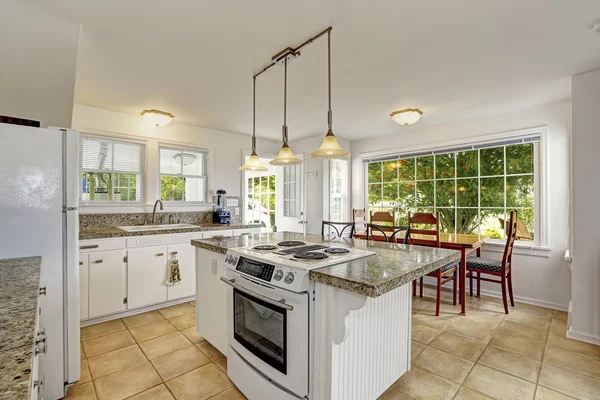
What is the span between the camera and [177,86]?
2777 millimetres

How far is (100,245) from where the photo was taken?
2877 millimetres

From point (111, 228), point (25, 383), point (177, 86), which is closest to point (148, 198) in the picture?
Answer: point (111, 228)

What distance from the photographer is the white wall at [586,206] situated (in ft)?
8.00

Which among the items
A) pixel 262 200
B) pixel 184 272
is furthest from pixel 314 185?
pixel 184 272

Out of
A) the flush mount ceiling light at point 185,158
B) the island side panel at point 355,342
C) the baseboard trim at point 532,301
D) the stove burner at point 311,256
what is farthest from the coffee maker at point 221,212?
the baseboard trim at point 532,301

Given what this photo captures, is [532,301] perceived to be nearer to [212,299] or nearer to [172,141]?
[212,299]

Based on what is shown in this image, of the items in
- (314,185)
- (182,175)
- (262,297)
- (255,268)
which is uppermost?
(182,175)

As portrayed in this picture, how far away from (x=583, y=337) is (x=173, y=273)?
3.88 m

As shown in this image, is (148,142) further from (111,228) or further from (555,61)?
(555,61)

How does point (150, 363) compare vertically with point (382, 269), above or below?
below

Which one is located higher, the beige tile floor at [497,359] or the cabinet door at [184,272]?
the cabinet door at [184,272]

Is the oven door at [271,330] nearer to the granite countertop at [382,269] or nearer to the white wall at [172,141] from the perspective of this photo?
the granite countertop at [382,269]

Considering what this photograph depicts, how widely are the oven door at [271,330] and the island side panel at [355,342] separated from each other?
3.0 inches

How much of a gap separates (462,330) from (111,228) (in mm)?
3824
